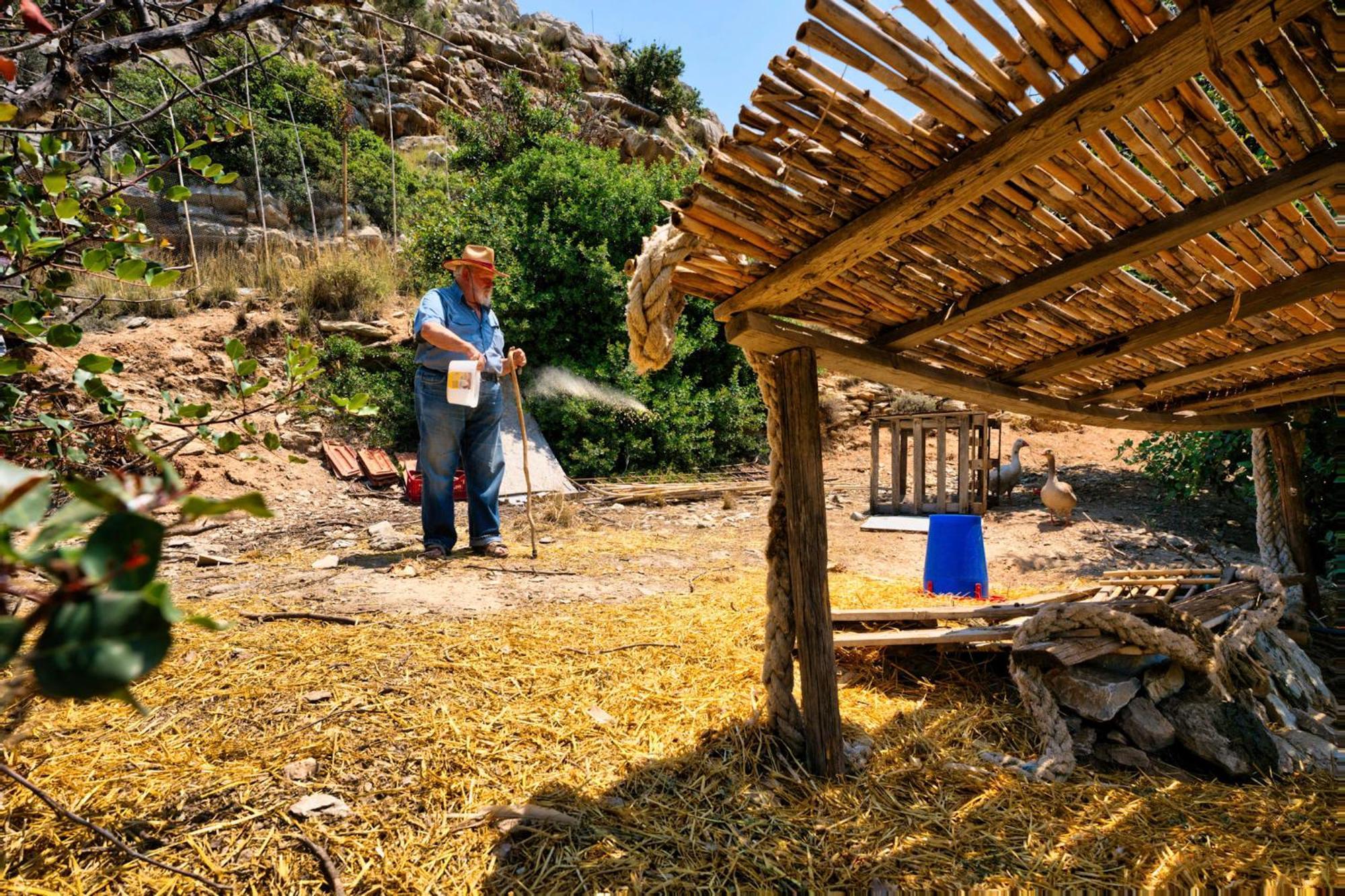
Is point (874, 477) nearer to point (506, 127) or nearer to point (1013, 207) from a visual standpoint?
point (1013, 207)

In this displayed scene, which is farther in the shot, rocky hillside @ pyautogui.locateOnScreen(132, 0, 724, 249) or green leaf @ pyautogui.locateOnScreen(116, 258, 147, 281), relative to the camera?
rocky hillside @ pyautogui.locateOnScreen(132, 0, 724, 249)

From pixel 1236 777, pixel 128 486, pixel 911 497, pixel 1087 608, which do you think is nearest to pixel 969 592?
pixel 1087 608

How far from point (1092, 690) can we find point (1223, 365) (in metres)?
1.60

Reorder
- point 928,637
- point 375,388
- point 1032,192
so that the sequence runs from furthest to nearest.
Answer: point 375,388
point 928,637
point 1032,192

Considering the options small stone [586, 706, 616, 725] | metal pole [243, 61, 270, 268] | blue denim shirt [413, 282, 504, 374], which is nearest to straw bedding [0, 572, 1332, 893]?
small stone [586, 706, 616, 725]

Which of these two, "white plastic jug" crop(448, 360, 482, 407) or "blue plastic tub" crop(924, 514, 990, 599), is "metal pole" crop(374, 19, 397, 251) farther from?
"blue plastic tub" crop(924, 514, 990, 599)

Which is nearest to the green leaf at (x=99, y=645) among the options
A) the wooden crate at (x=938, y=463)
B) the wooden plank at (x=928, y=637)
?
the wooden plank at (x=928, y=637)

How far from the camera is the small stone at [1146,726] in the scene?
8.15ft

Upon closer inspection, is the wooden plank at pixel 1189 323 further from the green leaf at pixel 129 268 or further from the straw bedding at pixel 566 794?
the green leaf at pixel 129 268

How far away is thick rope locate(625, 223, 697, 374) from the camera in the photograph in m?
1.94

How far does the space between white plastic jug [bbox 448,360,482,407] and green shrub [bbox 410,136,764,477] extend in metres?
4.87

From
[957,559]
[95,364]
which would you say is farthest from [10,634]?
[957,559]

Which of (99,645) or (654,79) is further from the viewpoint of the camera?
(654,79)

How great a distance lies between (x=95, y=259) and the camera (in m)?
1.36
